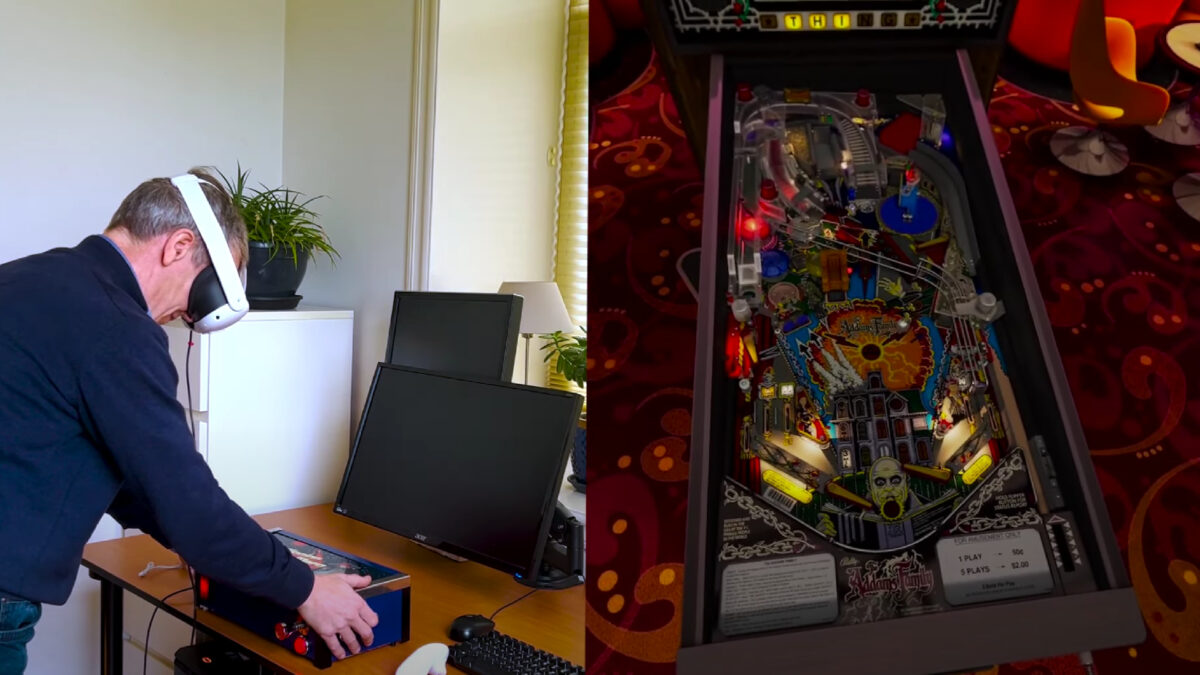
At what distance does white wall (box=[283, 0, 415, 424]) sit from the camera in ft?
8.64

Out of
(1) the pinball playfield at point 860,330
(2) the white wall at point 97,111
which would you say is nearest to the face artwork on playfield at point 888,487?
(1) the pinball playfield at point 860,330

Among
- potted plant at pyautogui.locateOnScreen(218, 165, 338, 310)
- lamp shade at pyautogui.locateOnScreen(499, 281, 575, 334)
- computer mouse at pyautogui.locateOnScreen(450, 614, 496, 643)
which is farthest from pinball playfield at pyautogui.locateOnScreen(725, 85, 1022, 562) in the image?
potted plant at pyautogui.locateOnScreen(218, 165, 338, 310)

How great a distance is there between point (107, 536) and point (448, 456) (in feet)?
4.39

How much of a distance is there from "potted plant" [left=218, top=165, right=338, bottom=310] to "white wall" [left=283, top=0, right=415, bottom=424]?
0.15 metres

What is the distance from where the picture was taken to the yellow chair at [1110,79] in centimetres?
63

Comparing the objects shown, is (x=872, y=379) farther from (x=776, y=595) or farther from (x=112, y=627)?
(x=112, y=627)

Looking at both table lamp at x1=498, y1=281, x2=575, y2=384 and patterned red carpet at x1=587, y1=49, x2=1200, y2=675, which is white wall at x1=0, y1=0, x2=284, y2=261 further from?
patterned red carpet at x1=587, y1=49, x2=1200, y2=675

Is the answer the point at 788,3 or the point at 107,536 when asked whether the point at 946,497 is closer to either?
the point at 788,3

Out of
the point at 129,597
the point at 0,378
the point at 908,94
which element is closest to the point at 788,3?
the point at 908,94

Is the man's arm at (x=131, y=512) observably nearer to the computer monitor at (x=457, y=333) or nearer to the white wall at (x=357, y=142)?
the computer monitor at (x=457, y=333)

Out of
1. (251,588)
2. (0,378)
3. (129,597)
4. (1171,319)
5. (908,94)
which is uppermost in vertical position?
(908,94)

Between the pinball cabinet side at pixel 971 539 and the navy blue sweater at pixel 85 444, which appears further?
the navy blue sweater at pixel 85 444

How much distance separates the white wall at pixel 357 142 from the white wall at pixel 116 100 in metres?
0.12

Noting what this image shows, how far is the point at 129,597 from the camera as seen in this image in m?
2.52
